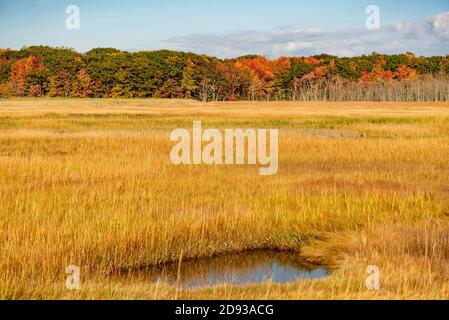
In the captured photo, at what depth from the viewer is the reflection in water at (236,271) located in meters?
9.59

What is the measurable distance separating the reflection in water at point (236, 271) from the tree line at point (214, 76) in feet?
365

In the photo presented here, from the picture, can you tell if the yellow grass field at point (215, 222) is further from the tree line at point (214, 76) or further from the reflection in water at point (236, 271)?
the tree line at point (214, 76)

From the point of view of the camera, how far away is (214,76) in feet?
448

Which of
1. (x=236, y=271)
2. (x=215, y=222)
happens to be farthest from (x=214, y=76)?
(x=236, y=271)

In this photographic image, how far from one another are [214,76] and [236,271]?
421 feet

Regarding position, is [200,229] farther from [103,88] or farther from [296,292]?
[103,88]

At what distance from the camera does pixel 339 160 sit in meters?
22.3

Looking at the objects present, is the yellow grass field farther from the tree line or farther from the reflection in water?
the tree line

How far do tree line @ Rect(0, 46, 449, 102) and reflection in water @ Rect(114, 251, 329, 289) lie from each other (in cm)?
11124

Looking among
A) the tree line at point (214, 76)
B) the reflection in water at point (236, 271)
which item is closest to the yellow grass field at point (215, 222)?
the reflection in water at point (236, 271)

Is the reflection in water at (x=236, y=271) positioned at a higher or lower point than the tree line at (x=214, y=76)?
lower

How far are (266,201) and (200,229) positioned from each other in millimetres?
2907

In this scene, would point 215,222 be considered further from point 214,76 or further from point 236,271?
point 214,76

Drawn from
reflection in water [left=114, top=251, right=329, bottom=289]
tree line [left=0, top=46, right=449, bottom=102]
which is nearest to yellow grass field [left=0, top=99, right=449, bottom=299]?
reflection in water [left=114, top=251, right=329, bottom=289]
